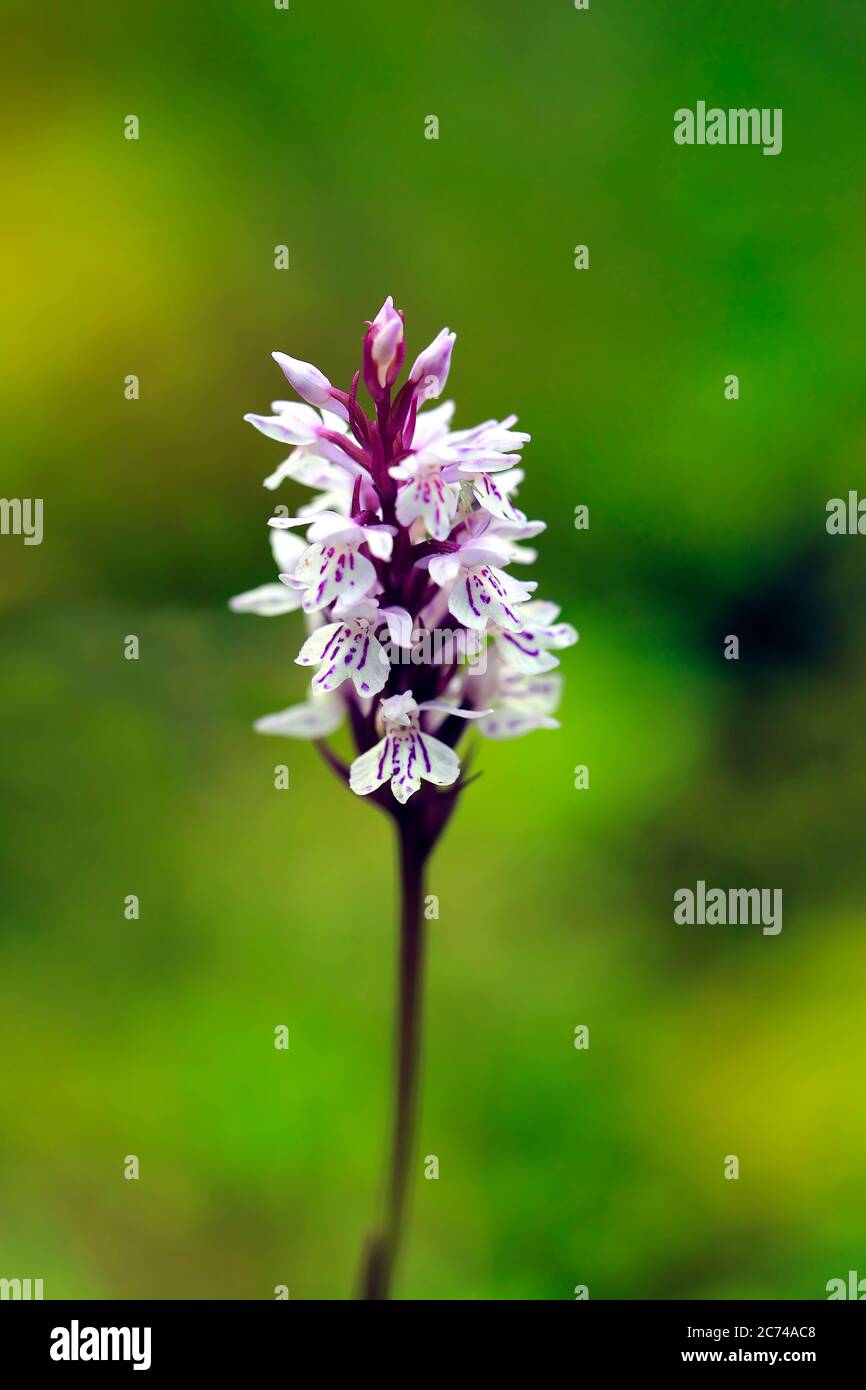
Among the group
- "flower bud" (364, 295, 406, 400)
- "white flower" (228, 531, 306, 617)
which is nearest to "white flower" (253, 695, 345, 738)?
"white flower" (228, 531, 306, 617)

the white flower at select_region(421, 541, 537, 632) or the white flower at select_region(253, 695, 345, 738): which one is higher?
the white flower at select_region(421, 541, 537, 632)

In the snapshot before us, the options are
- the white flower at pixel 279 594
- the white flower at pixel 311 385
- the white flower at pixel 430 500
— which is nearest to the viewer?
the white flower at pixel 430 500

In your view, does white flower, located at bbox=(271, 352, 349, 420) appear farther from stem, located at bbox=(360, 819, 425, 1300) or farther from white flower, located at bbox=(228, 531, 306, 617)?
stem, located at bbox=(360, 819, 425, 1300)

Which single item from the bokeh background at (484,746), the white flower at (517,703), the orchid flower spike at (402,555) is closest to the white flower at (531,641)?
the orchid flower spike at (402,555)

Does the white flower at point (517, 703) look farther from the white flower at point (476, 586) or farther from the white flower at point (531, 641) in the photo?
the white flower at point (476, 586)

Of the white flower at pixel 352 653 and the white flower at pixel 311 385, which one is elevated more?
the white flower at pixel 311 385

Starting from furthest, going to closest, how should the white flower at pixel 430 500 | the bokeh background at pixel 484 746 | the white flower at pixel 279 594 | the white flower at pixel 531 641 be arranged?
the bokeh background at pixel 484 746
the white flower at pixel 279 594
the white flower at pixel 531 641
the white flower at pixel 430 500

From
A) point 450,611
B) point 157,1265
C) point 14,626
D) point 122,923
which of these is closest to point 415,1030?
point 450,611
